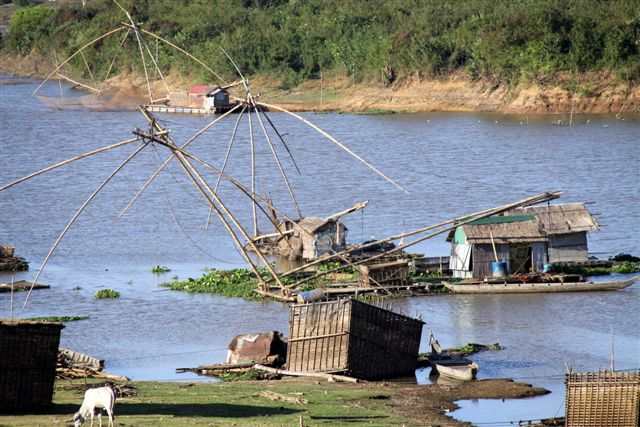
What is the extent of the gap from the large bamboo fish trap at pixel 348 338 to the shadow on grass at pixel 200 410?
3139 mm

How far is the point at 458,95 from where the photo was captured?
62.3m

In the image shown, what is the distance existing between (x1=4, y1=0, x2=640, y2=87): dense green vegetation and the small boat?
42.4m

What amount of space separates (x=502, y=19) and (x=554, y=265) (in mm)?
39267

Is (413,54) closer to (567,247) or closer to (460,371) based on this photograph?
(567,247)

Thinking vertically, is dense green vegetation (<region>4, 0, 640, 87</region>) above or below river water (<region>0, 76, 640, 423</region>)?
above

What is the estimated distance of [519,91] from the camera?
60.3 m

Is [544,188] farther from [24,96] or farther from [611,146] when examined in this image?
[24,96]

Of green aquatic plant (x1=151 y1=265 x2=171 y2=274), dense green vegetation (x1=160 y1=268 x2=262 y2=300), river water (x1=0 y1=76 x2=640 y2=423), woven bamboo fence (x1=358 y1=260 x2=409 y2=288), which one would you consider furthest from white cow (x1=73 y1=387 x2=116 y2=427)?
green aquatic plant (x1=151 y1=265 x2=171 y2=274)

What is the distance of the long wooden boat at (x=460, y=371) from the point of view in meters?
18.5

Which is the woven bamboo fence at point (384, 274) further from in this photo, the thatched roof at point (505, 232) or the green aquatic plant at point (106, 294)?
the green aquatic plant at point (106, 294)

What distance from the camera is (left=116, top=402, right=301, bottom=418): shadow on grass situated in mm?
14234

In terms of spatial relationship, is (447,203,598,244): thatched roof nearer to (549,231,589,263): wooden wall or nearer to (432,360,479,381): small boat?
(549,231,589,263): wooden wall

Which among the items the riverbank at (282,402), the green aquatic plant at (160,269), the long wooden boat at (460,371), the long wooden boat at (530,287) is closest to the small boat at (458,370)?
the long wooden boat at (460,371)

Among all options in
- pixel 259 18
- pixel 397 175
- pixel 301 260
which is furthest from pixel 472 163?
pixel 259 18
